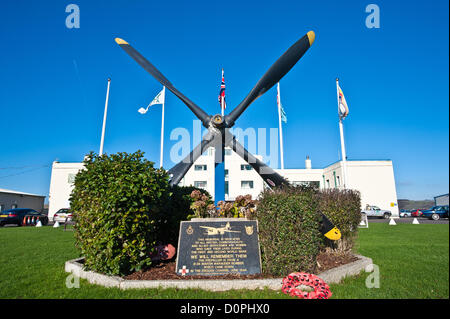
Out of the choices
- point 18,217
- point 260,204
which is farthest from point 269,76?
point 18,217

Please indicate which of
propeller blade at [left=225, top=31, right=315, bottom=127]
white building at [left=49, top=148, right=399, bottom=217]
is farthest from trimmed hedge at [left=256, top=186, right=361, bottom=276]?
white building at [left=49, top=148, right=399, bottom=217]

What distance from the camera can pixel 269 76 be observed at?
8.83 meters

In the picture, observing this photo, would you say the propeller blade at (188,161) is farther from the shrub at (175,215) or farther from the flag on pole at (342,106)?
the flag on pole at (342,106)

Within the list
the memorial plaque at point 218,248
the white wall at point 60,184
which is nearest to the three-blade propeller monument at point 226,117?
the memorial plaque at point 218,248

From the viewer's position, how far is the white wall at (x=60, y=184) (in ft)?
134

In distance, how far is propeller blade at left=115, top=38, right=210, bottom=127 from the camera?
33.6 feet

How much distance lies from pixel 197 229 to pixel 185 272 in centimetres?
90

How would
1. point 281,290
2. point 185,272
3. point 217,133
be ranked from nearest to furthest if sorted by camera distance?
point 281,290 → point 185,272 → point 217,133

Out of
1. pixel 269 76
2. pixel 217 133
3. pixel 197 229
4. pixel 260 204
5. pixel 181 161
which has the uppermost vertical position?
pixel 269 76

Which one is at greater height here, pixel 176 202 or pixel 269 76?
pixel 269 76

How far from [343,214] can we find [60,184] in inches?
1881

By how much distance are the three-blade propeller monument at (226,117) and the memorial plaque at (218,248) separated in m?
3.06
